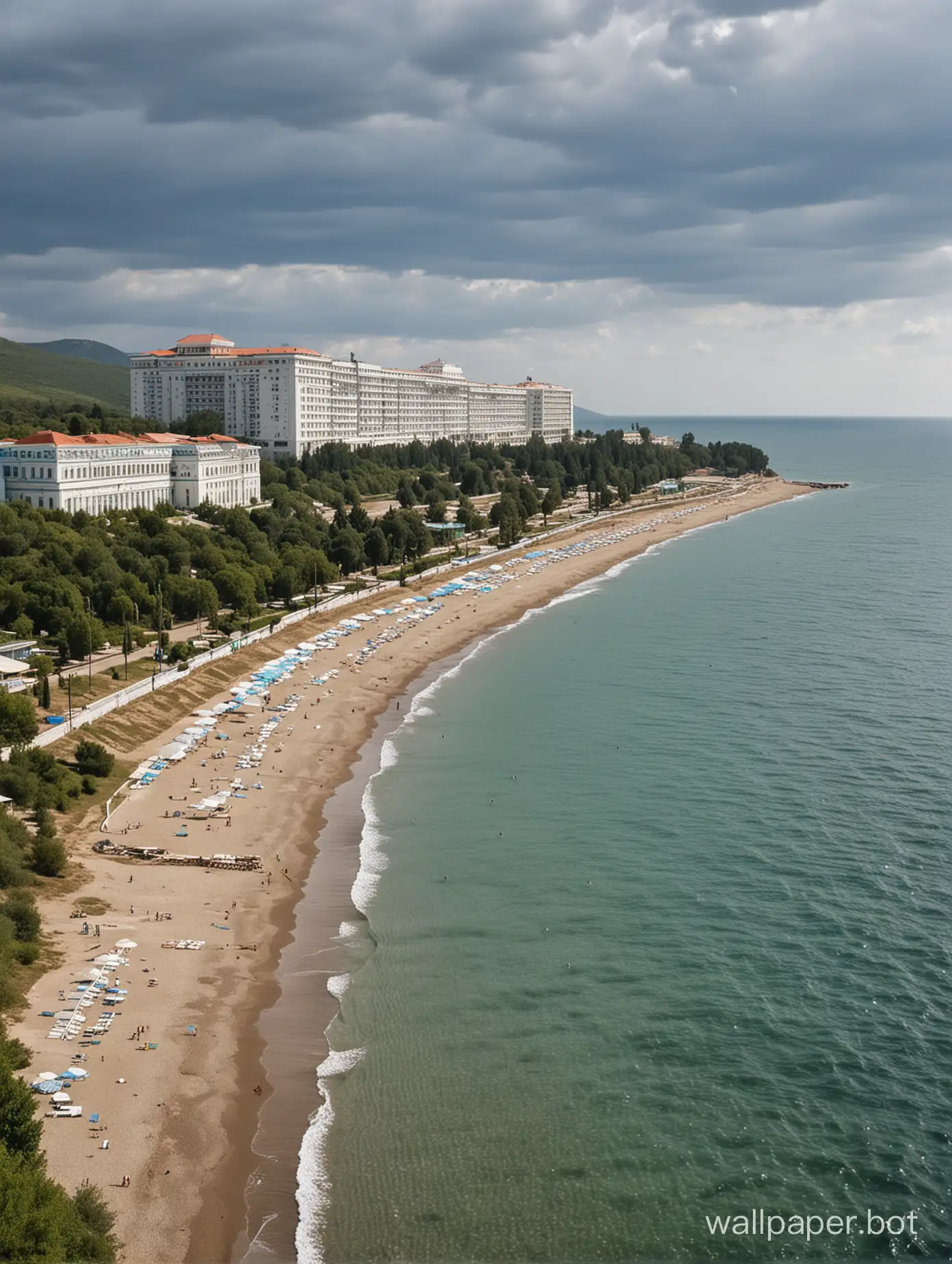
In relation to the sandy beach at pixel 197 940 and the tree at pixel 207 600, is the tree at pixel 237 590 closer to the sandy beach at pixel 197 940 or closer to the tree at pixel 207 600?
the tree at pixel 207 600

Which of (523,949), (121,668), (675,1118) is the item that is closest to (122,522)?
(121,668)

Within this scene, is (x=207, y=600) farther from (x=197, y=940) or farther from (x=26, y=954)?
(x=26, y=954)

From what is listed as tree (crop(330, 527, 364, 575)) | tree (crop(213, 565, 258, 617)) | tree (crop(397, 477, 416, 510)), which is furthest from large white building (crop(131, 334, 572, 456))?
tree (crop(213, 565, 258, 617))

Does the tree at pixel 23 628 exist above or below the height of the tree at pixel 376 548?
below

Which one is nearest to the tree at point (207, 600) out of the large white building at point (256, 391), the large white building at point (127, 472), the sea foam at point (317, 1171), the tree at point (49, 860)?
the large white building at point (127, 472)

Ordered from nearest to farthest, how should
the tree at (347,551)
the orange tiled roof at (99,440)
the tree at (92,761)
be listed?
the tree at (92,761), the orange tiled roof at (99,440), the tree at (347,551)

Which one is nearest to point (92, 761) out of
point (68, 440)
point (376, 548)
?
point (376, 548)
